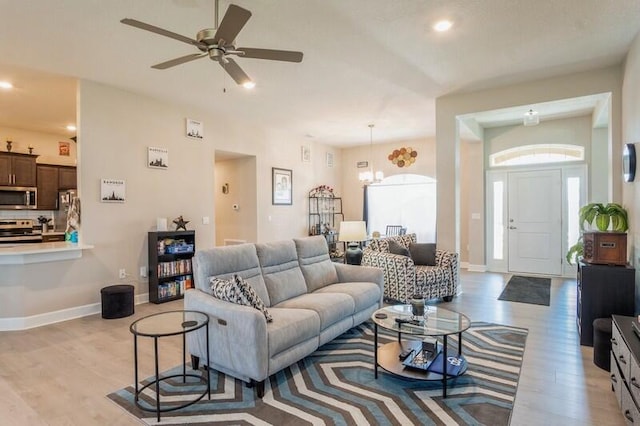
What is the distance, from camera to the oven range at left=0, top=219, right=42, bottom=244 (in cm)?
623

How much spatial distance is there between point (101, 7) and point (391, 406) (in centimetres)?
368

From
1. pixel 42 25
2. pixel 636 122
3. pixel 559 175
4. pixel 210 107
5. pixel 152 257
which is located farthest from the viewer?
pixel 559 175

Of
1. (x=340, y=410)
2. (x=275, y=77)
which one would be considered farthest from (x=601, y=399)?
(x=275, y=77)

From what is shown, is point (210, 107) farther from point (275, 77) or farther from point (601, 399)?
point (601, 399)

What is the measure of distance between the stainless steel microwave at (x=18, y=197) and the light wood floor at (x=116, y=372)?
141 inches

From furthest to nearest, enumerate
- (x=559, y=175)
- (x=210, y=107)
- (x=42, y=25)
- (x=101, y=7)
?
(x=559, y=175), (x=210, y=107), (x=42, y=25), (x=101, y=7)

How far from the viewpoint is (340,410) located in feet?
7.57

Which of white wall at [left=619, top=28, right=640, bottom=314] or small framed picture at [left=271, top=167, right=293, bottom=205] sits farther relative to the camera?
small framed picture at [left=271, top=167, right=293, bottom=205]

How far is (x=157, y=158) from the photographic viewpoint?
206 inches

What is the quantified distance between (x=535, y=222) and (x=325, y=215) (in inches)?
173

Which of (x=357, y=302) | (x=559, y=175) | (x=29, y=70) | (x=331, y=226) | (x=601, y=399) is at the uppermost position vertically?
(x=29, y=70)

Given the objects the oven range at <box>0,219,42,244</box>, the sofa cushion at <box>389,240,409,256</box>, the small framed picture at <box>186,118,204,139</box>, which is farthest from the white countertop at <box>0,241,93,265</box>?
the sofa cushion at <box>389,240,409,256</box>

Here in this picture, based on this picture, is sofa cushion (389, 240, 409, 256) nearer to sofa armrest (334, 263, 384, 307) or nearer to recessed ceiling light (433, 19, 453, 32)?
sofa armrest (334, 263, 384, 307)

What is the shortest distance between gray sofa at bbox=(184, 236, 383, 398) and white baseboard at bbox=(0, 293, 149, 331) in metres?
2.41
